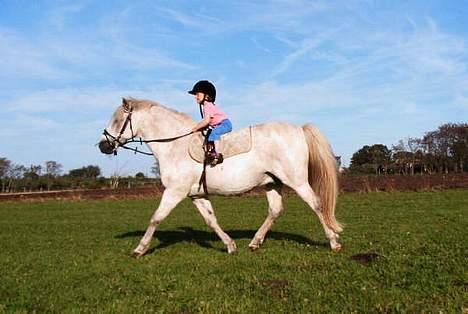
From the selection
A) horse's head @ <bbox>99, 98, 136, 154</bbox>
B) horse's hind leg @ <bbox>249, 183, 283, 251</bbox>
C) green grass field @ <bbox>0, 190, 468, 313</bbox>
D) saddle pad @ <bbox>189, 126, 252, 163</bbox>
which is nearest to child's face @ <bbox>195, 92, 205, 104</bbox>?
saddle pad @ <bbox>189, 126, 252, 163</bbox>

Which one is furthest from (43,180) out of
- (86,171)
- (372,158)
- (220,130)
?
(220,130)

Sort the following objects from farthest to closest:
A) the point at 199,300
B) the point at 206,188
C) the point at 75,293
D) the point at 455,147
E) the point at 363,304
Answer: the point at 455,147, the point at 206,188, the point at 75,293, the point at 199,300, the point at 363,304

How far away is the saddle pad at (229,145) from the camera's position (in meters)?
9.72

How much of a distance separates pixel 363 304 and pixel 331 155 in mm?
4971

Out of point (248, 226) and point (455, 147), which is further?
point (455, 147)

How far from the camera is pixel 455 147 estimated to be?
315 ft

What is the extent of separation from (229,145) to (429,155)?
9753 centimetres

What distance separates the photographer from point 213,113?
9922 millimetres

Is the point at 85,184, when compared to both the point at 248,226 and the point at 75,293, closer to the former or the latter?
the point at 248,226

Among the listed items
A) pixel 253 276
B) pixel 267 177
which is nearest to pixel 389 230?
pixel 267 177

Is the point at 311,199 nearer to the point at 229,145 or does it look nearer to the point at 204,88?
the point at 229,145

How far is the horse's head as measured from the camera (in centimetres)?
1057

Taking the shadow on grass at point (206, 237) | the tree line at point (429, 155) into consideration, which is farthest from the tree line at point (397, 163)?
the shadow on grass at point (206, 237)

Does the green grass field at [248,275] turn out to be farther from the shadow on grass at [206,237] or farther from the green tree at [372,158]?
the green tree at [372,158]
